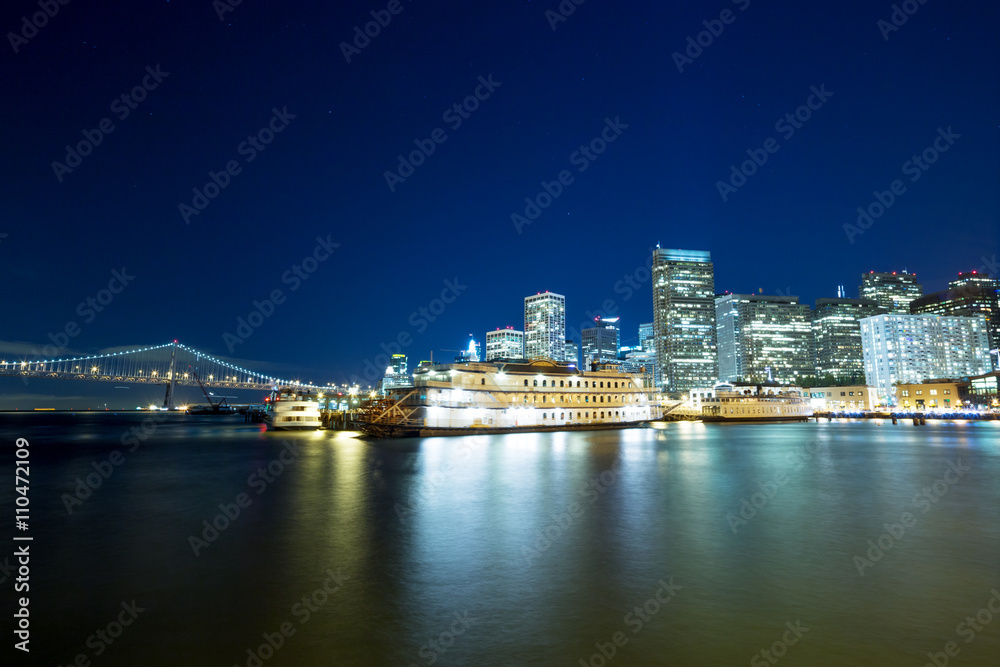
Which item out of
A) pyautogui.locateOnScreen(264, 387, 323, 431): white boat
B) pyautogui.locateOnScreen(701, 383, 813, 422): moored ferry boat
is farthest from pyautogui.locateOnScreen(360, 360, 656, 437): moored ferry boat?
pyautogui.locateOnScreen(701, 383, 813, 422): moored ferry boat

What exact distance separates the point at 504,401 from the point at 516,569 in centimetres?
5167

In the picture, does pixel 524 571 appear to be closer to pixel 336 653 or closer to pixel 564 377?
pixel 336 653

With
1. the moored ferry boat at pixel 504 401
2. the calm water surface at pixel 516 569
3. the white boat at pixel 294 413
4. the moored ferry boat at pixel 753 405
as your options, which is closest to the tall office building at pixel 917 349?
the moored ferry boat at pixel 753 405

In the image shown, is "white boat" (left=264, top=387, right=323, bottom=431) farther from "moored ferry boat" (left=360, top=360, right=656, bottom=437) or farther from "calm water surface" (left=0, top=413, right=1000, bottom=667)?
"calm water surface" (left=0, top=413, right=1000, bottom=667)

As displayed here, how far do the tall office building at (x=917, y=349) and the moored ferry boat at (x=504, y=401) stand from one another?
481 ft

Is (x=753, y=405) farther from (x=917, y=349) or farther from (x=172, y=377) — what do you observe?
(x=172, y=377)

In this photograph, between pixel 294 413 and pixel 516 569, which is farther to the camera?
pixel 294 413

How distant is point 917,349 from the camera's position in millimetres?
178750

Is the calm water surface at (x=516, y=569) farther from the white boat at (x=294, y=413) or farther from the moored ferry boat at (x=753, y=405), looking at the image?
the moored ferry boat at (x=753, y=405)

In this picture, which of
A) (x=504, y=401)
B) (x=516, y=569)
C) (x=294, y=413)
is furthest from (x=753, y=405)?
(x=516, y=569)

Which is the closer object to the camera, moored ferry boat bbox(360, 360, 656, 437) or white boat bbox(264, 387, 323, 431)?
moored ferry boat bbox(360, 360, 656, 437)

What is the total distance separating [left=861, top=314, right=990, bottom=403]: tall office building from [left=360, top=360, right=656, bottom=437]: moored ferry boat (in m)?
147

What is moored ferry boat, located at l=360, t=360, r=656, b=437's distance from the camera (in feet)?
199

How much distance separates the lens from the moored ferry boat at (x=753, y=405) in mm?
118438
